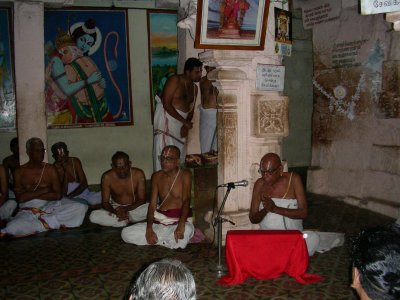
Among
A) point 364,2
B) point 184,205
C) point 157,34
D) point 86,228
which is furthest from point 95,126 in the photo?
point 364,2

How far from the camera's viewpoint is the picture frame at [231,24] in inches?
198

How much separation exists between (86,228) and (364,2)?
16.7 ft

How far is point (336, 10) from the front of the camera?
27.1 ft

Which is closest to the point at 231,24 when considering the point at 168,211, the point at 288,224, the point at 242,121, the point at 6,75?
the point at 242,121

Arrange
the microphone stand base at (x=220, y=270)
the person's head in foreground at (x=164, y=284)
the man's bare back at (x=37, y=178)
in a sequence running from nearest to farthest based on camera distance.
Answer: the person's head in foreground at (x=164, y=284) → the microphone stand base at (x=220, y=270) → the man's bare back at (x=37, y=178)

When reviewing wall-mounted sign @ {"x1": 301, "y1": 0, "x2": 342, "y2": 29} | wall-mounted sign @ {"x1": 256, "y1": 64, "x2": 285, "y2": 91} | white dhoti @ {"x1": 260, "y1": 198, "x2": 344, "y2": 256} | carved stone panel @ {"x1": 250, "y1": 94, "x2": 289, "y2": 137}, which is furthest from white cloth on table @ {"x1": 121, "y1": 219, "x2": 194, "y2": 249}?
wall-mounted sign @ {"x1": 301, "y1": 0, "x2": 342, "y2": 29}

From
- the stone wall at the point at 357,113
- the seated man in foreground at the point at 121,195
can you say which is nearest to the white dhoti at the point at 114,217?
the seated man in foreground at the point at 121,195

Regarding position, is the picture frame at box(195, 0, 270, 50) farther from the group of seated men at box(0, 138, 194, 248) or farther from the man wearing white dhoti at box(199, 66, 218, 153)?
the man wearing white dhoti at box(199, 66, 218, 153)

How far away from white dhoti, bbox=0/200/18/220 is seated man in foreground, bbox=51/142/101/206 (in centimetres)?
92

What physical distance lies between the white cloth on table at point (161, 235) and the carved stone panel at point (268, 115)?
1611mm

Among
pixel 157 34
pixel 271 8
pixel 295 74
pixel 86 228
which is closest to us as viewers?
pixel 271 8

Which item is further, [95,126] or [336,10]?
[95,126]

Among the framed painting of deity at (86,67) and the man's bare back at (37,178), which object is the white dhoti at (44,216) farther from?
the framed painting of deity at (86,67)

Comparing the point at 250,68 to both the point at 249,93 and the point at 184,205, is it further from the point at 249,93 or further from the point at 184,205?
the point at 184,205
